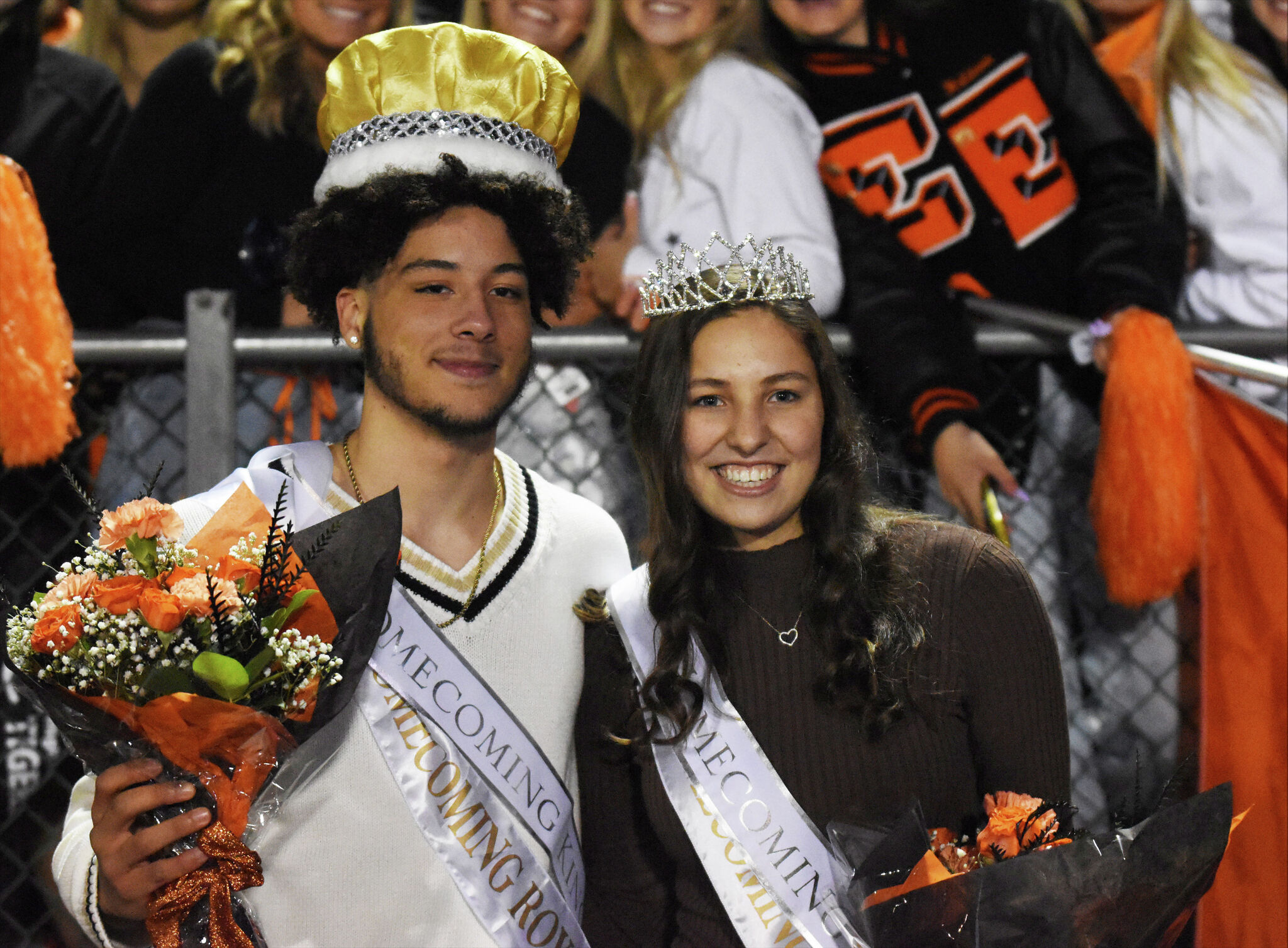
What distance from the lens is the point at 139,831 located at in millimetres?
1743

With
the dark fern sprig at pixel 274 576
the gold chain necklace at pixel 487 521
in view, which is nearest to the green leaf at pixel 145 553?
the dark fern sprig at pixel 274 576

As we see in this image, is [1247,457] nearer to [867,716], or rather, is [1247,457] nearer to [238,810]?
[867,716]

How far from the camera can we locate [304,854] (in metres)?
2.07

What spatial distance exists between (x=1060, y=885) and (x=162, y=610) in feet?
3.57

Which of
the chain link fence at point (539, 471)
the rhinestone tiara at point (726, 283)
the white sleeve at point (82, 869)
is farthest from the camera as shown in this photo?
the chain link fence at point (539, 471)

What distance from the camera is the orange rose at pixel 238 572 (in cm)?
170

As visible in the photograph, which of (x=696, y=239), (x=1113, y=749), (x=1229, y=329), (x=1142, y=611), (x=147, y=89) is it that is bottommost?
(x=1113, y=749)

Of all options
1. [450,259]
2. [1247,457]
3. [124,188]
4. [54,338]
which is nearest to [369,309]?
[450,259]

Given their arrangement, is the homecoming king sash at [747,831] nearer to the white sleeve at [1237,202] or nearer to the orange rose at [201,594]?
the orange rose at [201,594]

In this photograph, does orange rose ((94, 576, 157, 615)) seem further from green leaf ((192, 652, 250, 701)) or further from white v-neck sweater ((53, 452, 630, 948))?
white v-neck sweater ((53, 452, 630, 948))

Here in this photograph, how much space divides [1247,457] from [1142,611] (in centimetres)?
44

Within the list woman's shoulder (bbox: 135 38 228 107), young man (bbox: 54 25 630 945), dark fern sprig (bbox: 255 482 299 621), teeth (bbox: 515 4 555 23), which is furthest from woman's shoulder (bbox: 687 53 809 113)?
dark fern sprig (bbox: 255 482 299 621)

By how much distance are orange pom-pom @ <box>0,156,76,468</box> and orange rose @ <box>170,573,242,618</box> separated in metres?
1.31

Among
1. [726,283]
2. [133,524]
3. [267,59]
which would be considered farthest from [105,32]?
[133,524]
